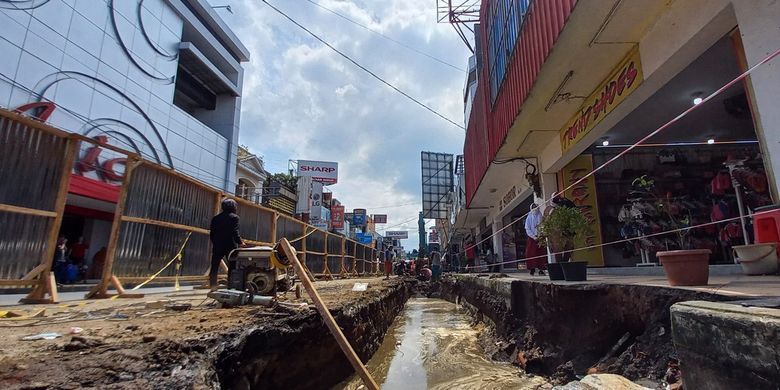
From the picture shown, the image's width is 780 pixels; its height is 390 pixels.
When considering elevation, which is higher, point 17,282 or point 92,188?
point 92,188

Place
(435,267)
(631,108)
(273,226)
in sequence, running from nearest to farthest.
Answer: (631,108) → (273,226) → (435,267)

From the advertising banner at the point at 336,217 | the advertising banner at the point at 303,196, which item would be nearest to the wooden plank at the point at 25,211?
the advertising banner at the point at 303,196

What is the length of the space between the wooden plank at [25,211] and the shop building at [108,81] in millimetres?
5406

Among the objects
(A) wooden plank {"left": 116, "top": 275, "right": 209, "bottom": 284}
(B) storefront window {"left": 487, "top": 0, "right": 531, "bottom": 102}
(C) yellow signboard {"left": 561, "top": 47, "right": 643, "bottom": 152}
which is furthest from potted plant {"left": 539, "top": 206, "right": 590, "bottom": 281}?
(A) wooden plank {"left": 116, "top": 275, "right": 209, "bottom": 284}

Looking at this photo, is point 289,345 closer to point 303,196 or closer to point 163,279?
point 163,279

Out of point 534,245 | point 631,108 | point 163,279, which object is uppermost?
point 631,108

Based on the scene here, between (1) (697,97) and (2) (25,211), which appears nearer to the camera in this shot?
(2) (25,211)

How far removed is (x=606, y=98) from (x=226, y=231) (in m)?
5.83

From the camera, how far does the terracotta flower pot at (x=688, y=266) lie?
262 cm

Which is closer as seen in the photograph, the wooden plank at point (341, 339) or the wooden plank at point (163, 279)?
the wooden plank at point (341, 339)

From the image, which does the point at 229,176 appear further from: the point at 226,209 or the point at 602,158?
the point at 602,158

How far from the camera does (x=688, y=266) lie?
2629 millimetres

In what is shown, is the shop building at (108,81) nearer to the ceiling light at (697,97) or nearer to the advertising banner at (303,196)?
the advertising banner at (303,196)

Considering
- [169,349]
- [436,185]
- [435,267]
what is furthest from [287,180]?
[169,349]
